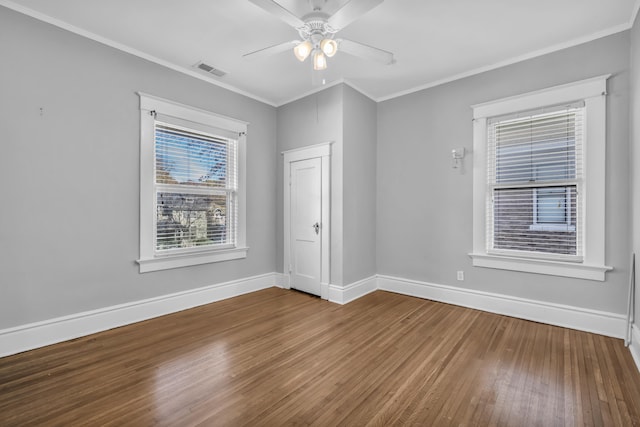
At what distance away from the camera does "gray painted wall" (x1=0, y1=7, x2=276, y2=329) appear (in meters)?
2.54

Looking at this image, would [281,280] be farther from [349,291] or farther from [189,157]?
[189,157]

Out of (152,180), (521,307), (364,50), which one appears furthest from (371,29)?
(521,307)

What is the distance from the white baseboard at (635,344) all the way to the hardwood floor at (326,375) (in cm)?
→ 5

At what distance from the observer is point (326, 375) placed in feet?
7.25

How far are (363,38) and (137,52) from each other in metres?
2.44

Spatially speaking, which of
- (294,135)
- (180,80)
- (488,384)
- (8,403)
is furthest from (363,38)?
(8,403)

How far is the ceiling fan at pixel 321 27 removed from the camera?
202cm

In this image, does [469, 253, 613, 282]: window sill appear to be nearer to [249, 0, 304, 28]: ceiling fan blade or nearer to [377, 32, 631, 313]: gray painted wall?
[377, 32, 631, 313]: gray painted wall

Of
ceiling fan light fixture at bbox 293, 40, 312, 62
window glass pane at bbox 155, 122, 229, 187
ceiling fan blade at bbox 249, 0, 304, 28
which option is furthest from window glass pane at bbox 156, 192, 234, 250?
ceiling fan blade at bbox 249, 0, 304, 28

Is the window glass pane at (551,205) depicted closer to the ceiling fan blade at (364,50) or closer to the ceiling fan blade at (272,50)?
the ceiling fan blade at (364,50)

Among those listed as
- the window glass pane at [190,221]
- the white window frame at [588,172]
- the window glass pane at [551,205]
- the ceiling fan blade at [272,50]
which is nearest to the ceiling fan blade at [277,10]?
the ceiling fan blade at [272,50]

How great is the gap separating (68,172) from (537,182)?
4.79 metres

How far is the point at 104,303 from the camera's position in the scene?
304 cm

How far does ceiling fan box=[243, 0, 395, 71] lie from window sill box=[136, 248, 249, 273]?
244 centimetres
